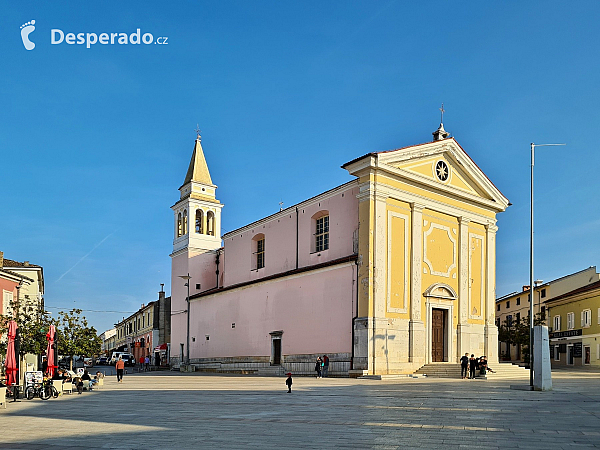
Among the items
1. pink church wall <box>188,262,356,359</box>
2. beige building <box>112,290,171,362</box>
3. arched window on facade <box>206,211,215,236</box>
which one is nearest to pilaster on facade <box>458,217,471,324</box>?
pink church wall <box>188,262,356,359</box>

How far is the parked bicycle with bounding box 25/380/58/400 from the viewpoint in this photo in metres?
19.6

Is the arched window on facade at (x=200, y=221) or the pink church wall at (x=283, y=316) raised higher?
the arched window on facade at (x=200, y=221)

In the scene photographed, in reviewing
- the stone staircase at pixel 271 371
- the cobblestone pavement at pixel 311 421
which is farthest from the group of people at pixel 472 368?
the stone staircase at pixel 271 371

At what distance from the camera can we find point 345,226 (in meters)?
32.6

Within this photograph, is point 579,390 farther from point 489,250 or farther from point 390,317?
Answer: point 489,250

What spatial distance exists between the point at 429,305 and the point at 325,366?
6585 mm

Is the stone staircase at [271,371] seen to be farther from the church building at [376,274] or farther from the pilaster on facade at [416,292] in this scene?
the pilaster on facade at [416,292]

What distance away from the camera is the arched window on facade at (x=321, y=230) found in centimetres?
3466

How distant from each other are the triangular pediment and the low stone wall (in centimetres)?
1026

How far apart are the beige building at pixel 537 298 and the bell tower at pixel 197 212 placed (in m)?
28.3

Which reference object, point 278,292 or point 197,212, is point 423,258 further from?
point 197,212

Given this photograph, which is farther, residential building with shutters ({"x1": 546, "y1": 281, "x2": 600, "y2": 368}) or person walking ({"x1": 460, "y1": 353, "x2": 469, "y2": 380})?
residential building with shutters ({"x1": 546, "y1": 281, "x2": 600, "y2": 368})

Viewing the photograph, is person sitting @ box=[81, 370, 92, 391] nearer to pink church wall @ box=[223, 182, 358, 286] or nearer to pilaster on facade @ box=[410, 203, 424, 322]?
pink church wall @ box=[223, 182, 358, 286]

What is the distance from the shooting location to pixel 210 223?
5097cm
